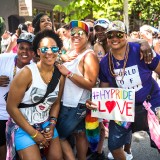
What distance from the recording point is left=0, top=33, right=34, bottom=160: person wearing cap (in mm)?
3641

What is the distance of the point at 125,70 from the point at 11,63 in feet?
4.56

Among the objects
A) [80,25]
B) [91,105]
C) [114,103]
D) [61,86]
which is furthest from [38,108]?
[80,25]

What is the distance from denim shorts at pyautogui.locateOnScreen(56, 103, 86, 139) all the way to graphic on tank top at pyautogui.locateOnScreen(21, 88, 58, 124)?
383 mm

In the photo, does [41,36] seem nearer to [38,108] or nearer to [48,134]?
[38,108]

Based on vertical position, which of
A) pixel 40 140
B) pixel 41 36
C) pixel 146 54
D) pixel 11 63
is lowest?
pixel 40 140

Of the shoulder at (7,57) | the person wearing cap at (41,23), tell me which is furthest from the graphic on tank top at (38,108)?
the person wearing cap at (41,23)

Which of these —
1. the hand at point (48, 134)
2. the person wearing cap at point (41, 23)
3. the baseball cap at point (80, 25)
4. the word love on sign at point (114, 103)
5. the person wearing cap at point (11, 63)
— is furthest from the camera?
the person wearing cap at point (41, 23)

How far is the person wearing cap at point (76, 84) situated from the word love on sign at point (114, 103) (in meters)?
0.16

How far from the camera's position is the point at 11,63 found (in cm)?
373

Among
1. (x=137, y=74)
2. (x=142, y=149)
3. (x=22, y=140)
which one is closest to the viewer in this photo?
(x=22, y=140)

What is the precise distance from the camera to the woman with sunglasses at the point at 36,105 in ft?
10.5

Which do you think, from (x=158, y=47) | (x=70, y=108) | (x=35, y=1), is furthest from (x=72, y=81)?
(x=35, y=1)

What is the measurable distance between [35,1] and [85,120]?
40.5ft

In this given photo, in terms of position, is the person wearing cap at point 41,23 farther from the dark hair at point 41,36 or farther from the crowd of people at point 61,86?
the dark hair at point 41,36
